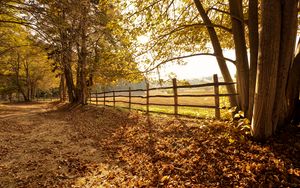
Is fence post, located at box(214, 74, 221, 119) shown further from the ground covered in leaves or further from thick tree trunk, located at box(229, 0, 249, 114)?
thick tree trunk, located at box(229, 0, 249, 114)

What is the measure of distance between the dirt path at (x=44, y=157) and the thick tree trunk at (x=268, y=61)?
3.65 m

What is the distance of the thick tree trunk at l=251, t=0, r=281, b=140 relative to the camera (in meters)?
3.34

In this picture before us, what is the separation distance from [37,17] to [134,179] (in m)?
7.26

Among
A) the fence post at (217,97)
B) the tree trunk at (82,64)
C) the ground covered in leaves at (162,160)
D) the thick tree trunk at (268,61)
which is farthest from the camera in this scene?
the tree trunk at (82,64)

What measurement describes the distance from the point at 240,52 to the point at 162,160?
299cm

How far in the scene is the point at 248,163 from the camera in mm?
3375

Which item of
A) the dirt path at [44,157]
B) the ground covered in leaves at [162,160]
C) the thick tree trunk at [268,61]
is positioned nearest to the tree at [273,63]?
the thick tree trunk at [268,61]

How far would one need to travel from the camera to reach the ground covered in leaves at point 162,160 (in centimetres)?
322

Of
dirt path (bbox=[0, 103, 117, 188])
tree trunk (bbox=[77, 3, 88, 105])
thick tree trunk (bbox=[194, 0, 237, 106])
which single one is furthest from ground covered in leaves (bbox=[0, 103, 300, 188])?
tree trunk (bbox=[77, 3, 88, 105])

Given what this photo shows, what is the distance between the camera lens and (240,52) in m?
4.53

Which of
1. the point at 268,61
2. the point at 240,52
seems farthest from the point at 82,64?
the point at 268,61

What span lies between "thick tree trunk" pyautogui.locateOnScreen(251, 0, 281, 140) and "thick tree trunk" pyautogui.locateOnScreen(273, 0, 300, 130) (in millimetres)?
165

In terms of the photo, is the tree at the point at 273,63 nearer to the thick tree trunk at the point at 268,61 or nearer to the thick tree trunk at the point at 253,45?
the thick tree trunk at the point at 268,61

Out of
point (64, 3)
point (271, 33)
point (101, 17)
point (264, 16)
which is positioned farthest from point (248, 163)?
point (101, 17)
